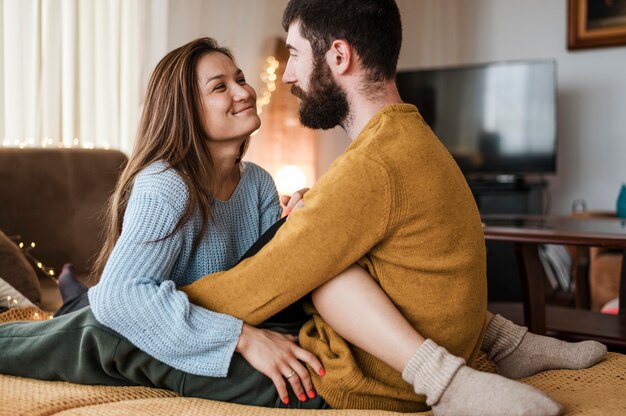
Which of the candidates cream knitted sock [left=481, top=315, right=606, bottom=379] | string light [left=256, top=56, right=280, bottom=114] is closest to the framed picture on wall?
string light [left=256, top=56, right=280, bottom=114]

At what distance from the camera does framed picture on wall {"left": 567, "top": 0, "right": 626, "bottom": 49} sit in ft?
16.4

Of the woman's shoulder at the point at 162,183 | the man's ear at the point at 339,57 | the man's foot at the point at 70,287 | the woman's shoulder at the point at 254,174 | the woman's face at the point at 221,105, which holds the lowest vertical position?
the man's foot at the point at 70,287

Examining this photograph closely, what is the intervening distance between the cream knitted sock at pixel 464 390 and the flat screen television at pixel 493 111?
410cm

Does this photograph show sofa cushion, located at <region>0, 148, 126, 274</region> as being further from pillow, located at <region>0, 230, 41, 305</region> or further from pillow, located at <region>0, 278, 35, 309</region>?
Answer: pillow, located at <region>0, 278, 35, 309</region>

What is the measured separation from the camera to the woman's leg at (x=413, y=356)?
1.01 m

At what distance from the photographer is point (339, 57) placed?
1364mm

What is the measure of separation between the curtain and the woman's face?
1838 mm

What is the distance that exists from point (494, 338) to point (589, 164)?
410 cm

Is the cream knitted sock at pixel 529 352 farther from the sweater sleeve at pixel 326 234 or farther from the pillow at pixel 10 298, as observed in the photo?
the pillow at pixel 10 298

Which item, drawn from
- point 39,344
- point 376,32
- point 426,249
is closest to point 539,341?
point 426,249

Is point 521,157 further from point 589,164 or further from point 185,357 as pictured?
Result: point 185,357

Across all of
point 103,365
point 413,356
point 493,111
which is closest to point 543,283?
point 413,356

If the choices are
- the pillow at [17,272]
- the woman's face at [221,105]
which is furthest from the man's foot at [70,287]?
the woman's face at [221,105]

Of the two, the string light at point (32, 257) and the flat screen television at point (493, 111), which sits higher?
the flat screen television at point (493, 111)
